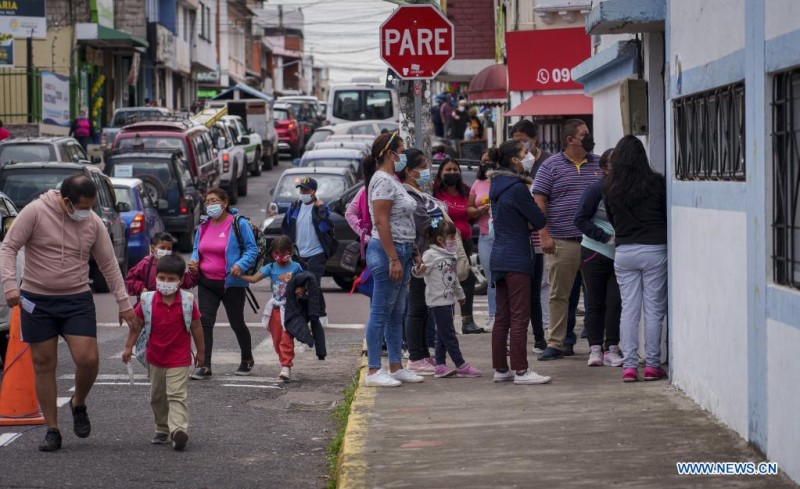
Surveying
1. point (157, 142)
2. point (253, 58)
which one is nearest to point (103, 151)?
point (157, 142)

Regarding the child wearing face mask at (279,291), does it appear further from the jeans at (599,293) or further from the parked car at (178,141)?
the parked car at (178,141)

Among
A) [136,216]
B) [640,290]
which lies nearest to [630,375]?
[640,290]

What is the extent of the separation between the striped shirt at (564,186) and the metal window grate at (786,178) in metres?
4.09

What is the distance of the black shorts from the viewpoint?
29.2 ft

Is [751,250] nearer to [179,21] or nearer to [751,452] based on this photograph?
[751,452]

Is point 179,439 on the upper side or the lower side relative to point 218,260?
lower

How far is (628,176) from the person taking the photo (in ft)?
33.7

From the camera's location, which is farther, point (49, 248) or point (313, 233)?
point (313, 233)

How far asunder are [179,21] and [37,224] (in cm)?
5322

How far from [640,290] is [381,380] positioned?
6.95ft

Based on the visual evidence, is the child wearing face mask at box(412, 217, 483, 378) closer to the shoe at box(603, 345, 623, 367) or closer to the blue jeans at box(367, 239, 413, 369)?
the blue jeans at box(367, 239, 413, 369)

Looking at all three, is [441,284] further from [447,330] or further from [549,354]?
[549,354]

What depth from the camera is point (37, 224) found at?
891 cm

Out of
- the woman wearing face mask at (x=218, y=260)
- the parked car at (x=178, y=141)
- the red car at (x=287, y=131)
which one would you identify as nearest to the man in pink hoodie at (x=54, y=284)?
the woman wearing face mask at (x=218, y=260)
